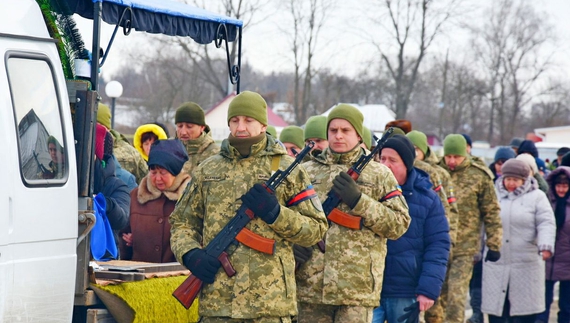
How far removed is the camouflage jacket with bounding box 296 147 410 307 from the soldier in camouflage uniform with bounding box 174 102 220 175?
261 centimetres

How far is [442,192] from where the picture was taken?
921 cm

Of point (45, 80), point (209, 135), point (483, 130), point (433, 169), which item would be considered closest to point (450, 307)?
point (433, 169)

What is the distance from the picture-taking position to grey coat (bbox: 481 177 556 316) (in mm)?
10258

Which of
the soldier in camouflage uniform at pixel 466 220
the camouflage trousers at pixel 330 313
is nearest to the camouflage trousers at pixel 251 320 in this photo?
the camouflage trousers at pixel 330 313

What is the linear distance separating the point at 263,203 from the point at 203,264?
0.47m

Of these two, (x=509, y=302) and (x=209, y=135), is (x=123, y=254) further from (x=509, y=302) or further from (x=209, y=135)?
(x=509, y=302)

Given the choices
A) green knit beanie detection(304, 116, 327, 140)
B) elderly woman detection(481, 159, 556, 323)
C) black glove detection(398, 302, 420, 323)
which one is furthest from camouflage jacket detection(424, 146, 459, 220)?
black glove detection(398, 302, 420, 323)

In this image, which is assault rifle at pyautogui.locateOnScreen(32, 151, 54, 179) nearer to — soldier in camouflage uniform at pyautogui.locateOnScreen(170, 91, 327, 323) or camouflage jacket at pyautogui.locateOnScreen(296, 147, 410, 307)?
soldier in camouflage uniform at pyautogui.locateOnScreen(170, 91, 327, 323)

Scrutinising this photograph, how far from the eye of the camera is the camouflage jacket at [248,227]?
5125 millimetres

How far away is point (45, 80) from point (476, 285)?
810cm

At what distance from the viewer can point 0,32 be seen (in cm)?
486

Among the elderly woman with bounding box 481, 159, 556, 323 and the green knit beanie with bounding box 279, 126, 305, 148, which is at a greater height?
the green knit beanie with bounding box 279, 126, 305, 148

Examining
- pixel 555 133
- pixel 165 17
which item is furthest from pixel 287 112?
pixel 165 17

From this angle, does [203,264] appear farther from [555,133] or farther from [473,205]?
[555,133]
